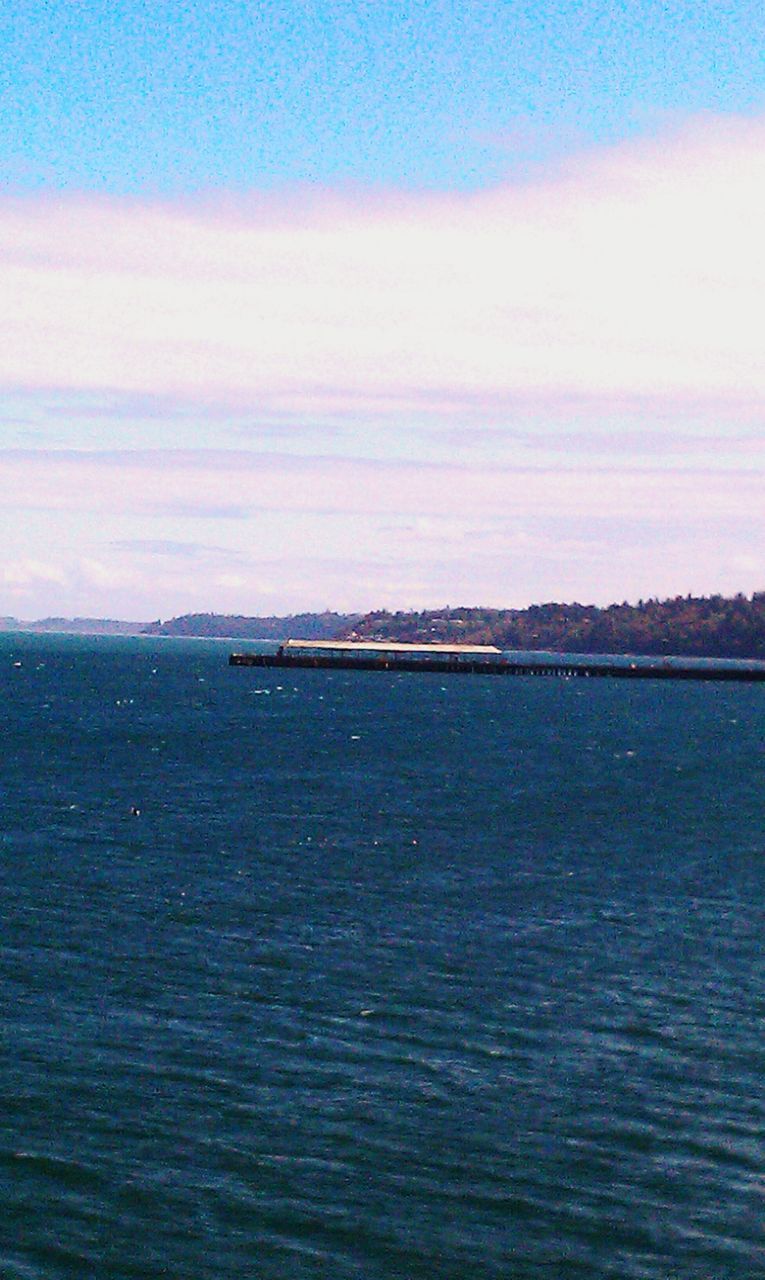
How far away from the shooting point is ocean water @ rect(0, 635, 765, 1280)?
27.2 meters

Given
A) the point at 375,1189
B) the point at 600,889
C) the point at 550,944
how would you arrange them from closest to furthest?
the point at 375,1189, the point at 550,944, the point at 600,889

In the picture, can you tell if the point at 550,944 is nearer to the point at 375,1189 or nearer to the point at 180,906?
the point at 180,906

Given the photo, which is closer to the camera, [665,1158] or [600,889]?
[665,1158]

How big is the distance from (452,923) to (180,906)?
10137 millimetres

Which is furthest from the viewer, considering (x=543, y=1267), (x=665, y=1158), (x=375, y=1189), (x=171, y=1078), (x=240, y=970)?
(x=240, y=970)

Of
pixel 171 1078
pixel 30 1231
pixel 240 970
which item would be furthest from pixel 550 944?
pixel 30 1231

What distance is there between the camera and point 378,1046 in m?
37.2

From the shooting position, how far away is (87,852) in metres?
65.5

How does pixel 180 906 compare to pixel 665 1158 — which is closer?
pixel 665 1158

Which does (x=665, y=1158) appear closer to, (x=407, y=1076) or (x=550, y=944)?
(x=407, y=1076)

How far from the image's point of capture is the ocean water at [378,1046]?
89.1 ft

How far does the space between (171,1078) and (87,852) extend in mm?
32368

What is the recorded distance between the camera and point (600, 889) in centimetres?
5947

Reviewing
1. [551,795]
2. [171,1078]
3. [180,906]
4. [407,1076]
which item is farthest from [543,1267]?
[551,795]
